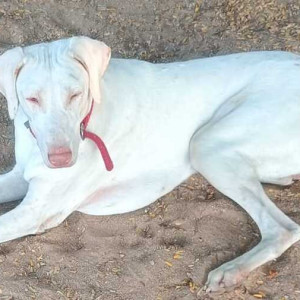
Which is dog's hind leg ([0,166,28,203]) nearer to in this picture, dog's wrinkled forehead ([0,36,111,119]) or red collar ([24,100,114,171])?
red collar ([24,100,114,171])

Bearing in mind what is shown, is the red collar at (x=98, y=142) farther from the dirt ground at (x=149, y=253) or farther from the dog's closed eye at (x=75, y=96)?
the dirt ground at (x=149, y=253)

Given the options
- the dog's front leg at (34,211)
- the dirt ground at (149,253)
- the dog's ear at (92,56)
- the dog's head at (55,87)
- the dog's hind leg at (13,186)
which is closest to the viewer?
the dog's head at (55,87)

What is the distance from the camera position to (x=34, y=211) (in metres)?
3.99

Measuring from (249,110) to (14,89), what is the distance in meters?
1.28

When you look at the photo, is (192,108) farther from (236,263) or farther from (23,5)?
(23,5)

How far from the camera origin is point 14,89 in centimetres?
367

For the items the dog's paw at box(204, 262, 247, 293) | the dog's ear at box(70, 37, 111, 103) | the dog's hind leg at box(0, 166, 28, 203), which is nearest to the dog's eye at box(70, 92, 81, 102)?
the dog's ear at box(70, 37, 111, 103)

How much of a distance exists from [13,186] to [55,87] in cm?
98

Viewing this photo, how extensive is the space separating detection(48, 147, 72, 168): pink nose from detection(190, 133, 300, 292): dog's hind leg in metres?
0.85

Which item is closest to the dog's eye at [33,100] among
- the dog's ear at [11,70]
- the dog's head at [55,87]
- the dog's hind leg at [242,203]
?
the dog's head at [55,87]

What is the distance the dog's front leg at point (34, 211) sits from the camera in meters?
3.97

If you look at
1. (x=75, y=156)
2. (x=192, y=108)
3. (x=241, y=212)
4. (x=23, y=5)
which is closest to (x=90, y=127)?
(x=75, y=156)

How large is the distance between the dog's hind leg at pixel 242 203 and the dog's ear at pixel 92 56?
2.47 ft

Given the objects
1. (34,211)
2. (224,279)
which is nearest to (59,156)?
(34,211)
